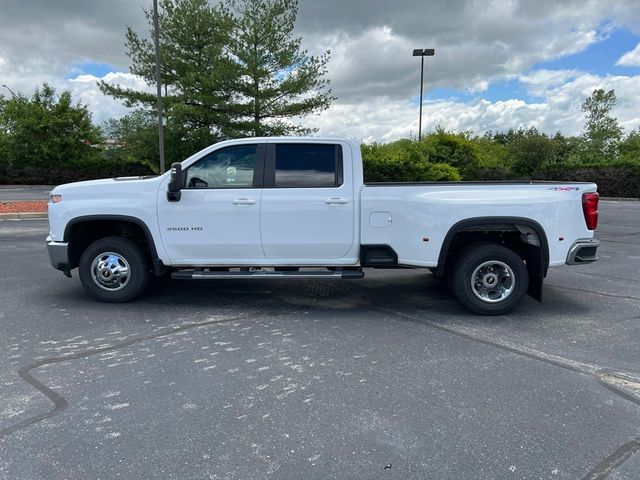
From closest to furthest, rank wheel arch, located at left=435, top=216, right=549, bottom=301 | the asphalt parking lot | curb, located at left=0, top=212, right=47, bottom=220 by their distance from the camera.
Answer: the asphalt parking lot < wheel arch, located at left=435, top=216, right=549, bottom=301 < curb, located at left=0, top=212, right=47, bottom=220

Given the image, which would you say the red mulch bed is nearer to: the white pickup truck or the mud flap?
the white pickup truck

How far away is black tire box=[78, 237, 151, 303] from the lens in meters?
5.68

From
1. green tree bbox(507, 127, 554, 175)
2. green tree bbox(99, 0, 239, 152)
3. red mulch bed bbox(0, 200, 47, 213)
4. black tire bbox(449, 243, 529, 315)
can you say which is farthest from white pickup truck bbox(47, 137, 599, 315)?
green tree bbox(507, 127, 554, 175)

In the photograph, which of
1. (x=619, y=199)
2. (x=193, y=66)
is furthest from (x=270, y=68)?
(x=619, y=199)

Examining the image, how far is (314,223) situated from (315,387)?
2.22 m

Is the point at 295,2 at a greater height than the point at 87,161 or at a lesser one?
greater

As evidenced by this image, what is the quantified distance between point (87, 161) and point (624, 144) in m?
44.7

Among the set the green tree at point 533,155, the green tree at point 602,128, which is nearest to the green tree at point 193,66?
the green tree at point 533,155

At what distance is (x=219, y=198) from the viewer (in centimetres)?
545

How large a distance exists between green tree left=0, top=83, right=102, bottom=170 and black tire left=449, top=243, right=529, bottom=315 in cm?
3464

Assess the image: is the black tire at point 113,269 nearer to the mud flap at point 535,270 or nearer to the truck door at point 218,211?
the truck door at point 218,211

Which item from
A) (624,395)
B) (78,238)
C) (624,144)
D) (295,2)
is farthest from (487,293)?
(624,144)

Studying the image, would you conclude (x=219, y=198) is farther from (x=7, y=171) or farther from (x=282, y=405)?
(x=7, y=171)

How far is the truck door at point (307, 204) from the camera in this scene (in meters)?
5.41
